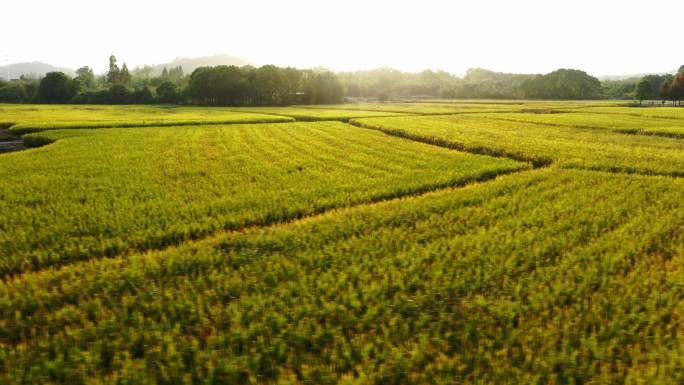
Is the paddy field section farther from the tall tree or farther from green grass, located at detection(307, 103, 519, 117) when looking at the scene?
the tall tree

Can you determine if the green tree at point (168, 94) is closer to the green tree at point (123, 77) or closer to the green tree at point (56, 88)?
the green tree at point (56, 88)

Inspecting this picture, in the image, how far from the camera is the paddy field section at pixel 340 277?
5.74 metres

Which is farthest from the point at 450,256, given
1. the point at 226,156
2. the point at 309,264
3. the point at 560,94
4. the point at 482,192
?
the point at 560,94

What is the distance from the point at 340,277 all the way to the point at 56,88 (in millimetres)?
112159

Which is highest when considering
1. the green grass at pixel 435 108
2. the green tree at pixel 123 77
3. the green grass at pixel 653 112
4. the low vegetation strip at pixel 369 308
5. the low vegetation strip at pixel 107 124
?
the green tree at pixel 123 77

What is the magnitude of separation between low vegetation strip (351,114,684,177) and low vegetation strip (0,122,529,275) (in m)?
2.83

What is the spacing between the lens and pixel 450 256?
9195 mm

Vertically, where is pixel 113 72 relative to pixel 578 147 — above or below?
above

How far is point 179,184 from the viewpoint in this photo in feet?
53.2

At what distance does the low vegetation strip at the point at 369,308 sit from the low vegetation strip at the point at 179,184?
1.46 meters

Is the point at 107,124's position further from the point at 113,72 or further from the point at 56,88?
the point at 113,72

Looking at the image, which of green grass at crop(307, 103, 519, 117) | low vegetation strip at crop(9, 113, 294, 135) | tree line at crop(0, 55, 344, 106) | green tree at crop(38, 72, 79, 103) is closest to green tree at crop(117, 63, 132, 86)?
tree line at crop(0, 55, 344, 106)

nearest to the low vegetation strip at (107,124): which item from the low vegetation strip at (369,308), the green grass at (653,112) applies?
the low vegetation strip at (369,308)

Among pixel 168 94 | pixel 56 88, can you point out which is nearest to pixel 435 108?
pixel 168 94
